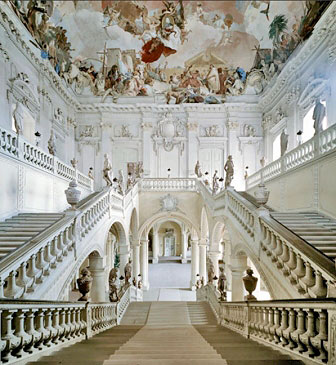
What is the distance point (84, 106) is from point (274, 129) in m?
12.6

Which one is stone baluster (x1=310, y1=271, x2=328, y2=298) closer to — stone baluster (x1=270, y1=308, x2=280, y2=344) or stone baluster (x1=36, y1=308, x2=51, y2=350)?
stone baluster (x1=270, y1=308, x2=280, y2=344)

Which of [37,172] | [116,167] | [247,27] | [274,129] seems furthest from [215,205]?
[247,27]

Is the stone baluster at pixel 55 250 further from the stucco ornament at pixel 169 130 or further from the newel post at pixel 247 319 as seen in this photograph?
the stucco ornament at pixel 169 130

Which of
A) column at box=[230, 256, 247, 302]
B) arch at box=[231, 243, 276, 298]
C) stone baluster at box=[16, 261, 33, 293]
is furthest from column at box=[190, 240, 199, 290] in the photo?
stone baluster at box=[16, 261, 33, 293]

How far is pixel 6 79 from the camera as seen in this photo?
13633 mm

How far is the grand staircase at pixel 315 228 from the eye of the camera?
23.0ft

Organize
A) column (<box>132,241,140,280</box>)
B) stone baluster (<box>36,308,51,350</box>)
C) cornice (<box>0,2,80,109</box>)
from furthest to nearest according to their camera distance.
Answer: column (<box>132,241,140,280</box>) → cornice (<box>0,2,80,109</box>) → stone baluster (<box>36,308,51,350</box>)

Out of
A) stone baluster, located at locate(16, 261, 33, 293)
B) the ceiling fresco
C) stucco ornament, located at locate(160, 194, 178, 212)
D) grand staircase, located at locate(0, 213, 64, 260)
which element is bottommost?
stone baluster, located at locate(16, 261, 33, 293)

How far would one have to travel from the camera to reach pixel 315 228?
828cm

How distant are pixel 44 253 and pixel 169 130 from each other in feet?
59.4

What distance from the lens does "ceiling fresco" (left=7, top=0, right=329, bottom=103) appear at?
19047 millimetres

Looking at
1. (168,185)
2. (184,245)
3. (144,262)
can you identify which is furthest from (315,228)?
(184,245)

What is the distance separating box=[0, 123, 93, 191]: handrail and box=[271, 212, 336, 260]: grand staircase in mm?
7000

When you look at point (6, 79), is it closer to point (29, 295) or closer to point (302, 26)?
point (29, 295)
